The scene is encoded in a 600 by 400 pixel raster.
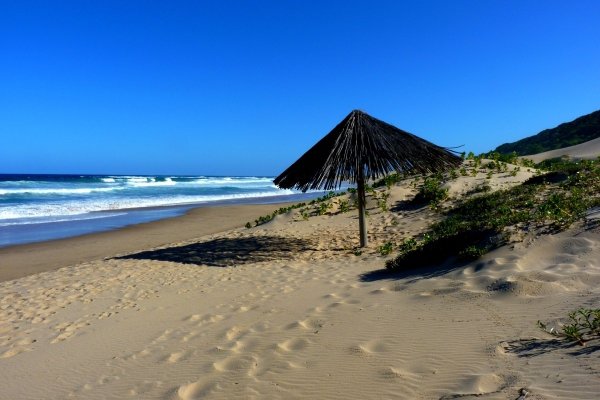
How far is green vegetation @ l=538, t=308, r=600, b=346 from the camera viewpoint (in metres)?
2.92

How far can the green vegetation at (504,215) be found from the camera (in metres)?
5.89

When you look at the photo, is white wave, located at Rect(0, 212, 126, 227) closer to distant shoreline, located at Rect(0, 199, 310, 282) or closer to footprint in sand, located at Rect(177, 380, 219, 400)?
distant shoreline, located at Rect(0, 199, 310, 282)

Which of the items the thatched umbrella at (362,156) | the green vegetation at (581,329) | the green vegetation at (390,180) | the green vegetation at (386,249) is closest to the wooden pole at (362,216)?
the thatched umbrella at (362,156)

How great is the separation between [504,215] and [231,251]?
5322 millimetres

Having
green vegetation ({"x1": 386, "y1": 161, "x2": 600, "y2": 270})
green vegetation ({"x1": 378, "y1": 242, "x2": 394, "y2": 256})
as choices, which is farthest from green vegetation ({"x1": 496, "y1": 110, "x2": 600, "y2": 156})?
green vegetation ({"x1": 378, "y1": 242, "x2": 394, "y2": 256})

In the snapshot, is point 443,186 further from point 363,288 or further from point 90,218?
point 90,218

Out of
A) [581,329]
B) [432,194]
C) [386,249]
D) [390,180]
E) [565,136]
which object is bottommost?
[386,249]

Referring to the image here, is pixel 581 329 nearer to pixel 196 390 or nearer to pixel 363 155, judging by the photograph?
pixel 196 390

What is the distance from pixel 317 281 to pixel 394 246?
8.10 feet

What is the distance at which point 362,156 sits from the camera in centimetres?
839

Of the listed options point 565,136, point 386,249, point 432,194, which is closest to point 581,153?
point 432,194

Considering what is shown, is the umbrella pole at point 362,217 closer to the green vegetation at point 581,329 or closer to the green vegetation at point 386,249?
the green vegetation at point 386,249

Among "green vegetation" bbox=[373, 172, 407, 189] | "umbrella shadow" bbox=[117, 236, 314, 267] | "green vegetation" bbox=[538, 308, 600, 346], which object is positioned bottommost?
"umbrella shadow" bbox=[117, 236, 314, 267]

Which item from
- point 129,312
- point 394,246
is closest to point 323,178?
point 394,246
